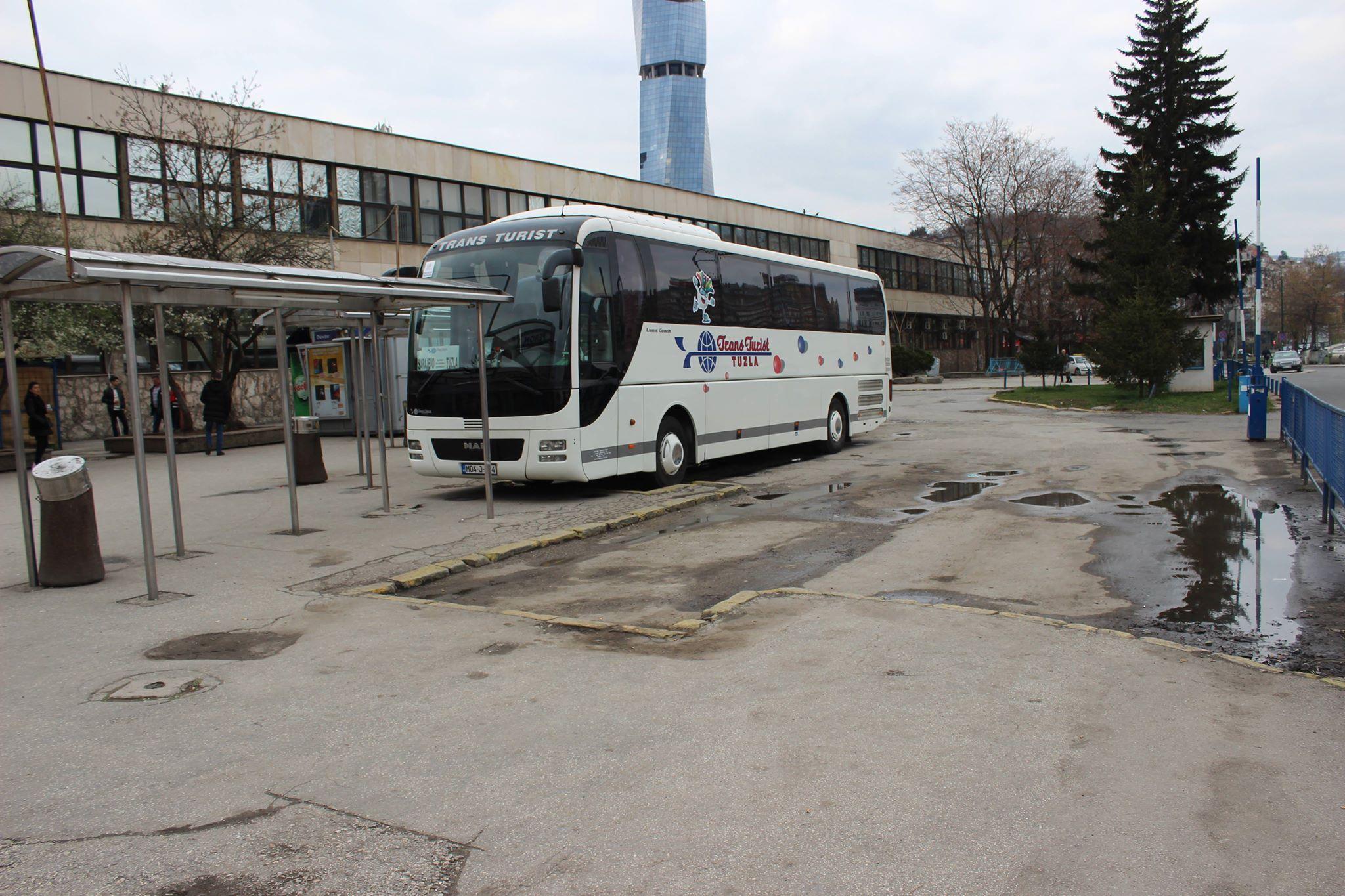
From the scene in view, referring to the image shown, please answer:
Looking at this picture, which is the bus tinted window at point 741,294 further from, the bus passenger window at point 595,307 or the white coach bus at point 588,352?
the bus passenger window at point 595,307

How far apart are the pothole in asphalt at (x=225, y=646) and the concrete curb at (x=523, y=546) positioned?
3.88 ft

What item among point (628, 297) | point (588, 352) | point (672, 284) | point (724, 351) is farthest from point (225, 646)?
point (724, 351)

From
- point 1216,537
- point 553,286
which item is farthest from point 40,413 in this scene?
point 1216,537

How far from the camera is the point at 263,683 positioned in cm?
561

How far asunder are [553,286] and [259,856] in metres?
9.16

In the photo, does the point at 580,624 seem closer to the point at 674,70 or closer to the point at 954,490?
the point at 954,490

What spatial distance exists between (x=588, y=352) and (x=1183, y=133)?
38.1 meters

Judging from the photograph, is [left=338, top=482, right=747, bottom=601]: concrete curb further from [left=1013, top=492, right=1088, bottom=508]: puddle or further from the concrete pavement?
[left=1013, top=492, right=1088, bottom=508]: puddle

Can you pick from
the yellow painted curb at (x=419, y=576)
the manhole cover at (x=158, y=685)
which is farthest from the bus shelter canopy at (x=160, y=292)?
the manhole cover at (x=158, y=685)

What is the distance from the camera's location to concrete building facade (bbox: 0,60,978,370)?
2516 centimetres

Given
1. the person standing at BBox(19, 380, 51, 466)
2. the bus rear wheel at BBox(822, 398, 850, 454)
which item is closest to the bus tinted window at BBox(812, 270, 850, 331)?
the bus rear wheel at BBox(822, 398, 850, 454)

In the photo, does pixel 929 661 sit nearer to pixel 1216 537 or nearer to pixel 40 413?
pixel 1216 537

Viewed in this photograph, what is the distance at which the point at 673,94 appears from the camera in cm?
18350

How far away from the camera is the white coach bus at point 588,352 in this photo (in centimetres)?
1208
